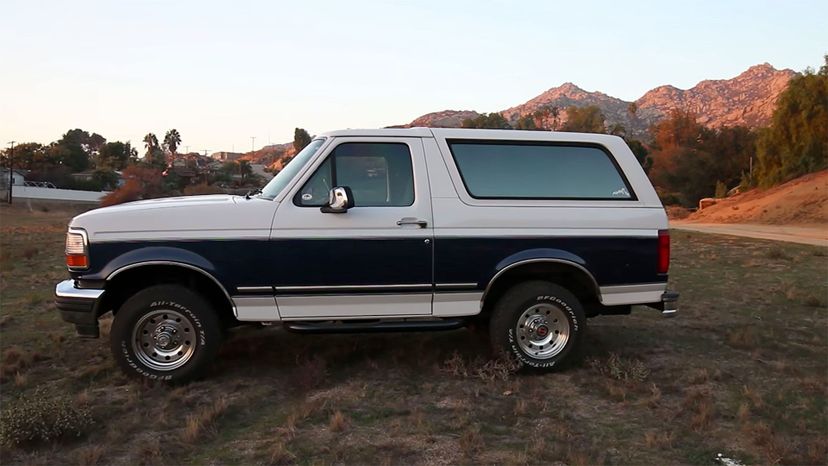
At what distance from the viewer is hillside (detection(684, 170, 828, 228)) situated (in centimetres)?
3225

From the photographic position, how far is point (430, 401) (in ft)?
15.8

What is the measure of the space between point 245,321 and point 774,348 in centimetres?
526

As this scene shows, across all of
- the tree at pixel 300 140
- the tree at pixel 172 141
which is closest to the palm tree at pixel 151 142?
the tree at pixel 172 141

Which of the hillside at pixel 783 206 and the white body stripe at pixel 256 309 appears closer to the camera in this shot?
the white body stripe at pixel 256 309

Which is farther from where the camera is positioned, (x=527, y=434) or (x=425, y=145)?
(x=425, y=145)

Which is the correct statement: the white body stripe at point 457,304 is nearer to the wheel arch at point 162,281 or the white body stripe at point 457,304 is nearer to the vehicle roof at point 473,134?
the vehicle roof at point 473,134

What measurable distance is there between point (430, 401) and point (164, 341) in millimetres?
2211

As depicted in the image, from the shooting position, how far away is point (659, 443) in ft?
13.4

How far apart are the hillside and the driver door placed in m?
32.0

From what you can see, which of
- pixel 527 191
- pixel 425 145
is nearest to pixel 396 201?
pixel 425 145

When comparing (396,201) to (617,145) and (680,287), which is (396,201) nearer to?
(617,145)

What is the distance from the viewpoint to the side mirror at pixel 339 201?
486 cm

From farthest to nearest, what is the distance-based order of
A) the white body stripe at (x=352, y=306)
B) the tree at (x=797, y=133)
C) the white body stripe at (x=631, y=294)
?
1. the tree at (x=797, y=133)
2. the white body stripe at (x=631, y=294)
3. the white body stripe at (x=352, y=306)

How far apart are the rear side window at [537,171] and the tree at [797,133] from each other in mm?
42139
